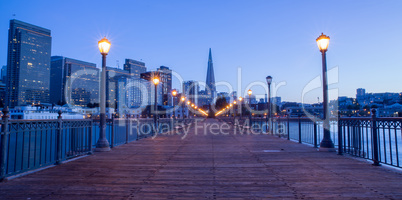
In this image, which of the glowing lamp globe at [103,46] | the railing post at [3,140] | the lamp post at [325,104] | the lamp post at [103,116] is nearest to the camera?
the railing post at [3,140]

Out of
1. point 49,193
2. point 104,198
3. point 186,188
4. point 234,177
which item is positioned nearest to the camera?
point 104,198

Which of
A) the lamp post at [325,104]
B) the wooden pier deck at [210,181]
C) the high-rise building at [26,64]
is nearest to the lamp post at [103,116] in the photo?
the wooden pier deck at [210,181]

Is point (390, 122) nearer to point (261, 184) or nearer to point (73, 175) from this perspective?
point (261, 184)

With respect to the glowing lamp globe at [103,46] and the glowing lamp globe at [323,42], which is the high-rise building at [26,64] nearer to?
the glowing lamp globe at [103,46]

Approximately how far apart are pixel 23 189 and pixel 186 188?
9.67ft

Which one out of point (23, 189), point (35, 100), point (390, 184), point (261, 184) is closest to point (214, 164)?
point (261, 184)

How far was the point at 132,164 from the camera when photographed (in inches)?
279

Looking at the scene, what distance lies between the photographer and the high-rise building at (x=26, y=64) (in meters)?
164

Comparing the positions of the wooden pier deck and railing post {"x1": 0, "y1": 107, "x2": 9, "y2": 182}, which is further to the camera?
railing post {"x1": 0, "y1": 107, "x2": 9, "y2": 182}

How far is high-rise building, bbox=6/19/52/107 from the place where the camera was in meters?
164

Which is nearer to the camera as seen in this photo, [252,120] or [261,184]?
[261,184]

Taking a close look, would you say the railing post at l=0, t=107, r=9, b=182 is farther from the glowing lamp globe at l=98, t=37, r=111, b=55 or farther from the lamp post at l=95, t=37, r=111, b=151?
the glowing lamp globe at l=98, t=37, r=111, b=55

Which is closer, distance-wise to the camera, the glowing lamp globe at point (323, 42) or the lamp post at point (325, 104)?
the lamp post at point (325, 104)

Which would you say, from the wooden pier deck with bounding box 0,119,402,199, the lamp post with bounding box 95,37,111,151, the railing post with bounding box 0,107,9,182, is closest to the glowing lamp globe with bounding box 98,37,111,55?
the lamp post with bounding box 95,37,111,151
